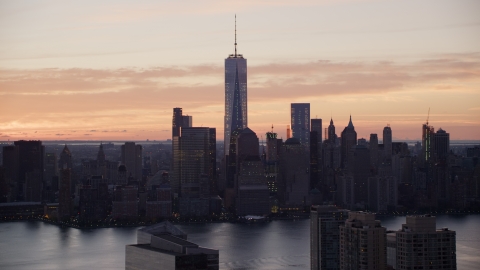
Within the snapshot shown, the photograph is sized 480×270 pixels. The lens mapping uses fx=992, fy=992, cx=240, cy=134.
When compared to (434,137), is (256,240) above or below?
below

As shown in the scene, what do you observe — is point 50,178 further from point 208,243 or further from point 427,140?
point 208,243

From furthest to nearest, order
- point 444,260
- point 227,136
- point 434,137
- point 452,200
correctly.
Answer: point 227,136 → point 434,137 → point 452,200 → point 444,260

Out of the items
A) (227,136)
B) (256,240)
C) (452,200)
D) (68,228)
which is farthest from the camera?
(227,136)

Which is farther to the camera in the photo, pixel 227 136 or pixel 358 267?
pixel 227 136

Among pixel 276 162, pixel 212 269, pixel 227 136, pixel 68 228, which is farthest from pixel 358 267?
pixel 227 136

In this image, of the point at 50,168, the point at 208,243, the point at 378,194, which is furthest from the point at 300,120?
the point at 208,243

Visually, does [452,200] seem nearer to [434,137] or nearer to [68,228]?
[434,137]
